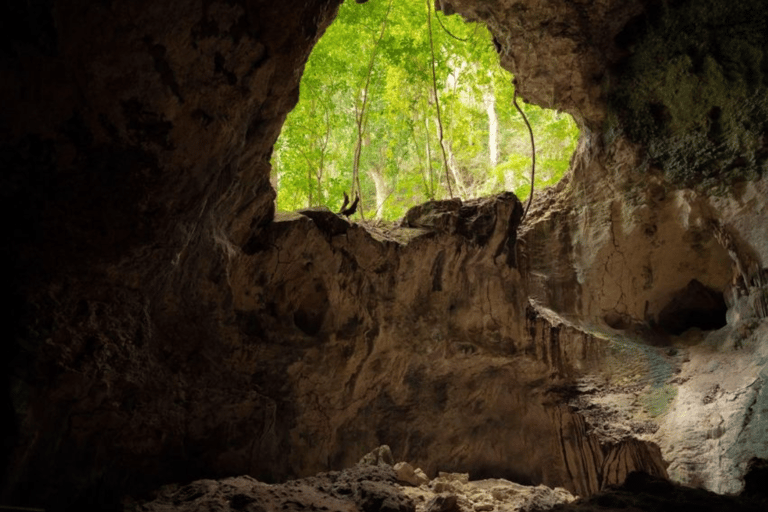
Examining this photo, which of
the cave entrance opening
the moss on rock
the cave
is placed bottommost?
the cave

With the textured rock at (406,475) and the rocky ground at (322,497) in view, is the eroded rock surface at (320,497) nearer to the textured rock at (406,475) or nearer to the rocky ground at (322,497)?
the rocky ground at (322,497)

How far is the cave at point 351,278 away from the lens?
12.3ft

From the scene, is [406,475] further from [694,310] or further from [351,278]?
[694,310]

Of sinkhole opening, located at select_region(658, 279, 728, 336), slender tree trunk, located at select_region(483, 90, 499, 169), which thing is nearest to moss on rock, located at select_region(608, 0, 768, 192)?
sinkhole opening, located at select_region(658, 279, 728, 336)

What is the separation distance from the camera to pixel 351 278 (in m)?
6.68

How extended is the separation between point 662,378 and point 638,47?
4556mm

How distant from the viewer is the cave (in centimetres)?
376

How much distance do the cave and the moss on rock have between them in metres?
0.03

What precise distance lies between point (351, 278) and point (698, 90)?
5048 mm

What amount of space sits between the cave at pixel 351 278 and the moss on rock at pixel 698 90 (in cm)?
3

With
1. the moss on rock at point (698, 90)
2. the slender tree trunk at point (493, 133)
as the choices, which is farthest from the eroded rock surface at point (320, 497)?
the slender tree trunk at point (493, 133)

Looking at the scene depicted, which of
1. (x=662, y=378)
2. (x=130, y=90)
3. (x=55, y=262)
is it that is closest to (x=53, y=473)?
(x=55, y=262)

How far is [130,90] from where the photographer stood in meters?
3.82

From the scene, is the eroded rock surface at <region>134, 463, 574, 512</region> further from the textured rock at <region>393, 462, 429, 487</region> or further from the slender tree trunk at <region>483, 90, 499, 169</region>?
the slender tree trunk at <region>483, 90, 499, 169</region>
